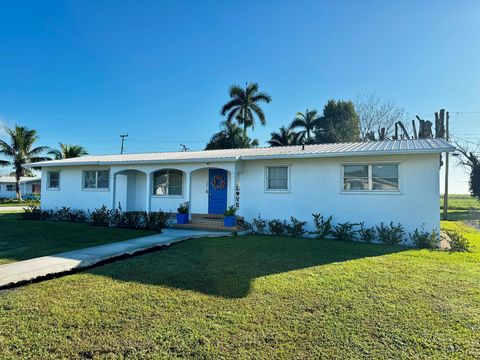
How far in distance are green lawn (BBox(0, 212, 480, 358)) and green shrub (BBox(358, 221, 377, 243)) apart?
3113 millimetres

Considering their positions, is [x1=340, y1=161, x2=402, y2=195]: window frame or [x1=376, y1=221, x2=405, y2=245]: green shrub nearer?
[x1=376, y1=221, x2=405, y2=245]: green shrub

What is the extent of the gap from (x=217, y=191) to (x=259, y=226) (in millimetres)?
3058

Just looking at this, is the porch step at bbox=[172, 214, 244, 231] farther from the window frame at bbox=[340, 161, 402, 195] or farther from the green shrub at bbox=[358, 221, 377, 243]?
the green shrub at bbox=[358, 221, 377, 243]

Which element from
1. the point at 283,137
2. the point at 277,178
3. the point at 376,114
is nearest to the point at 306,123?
the point at 283,137

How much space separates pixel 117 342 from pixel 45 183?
54.4ft

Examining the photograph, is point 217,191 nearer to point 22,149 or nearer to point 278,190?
point 278,190

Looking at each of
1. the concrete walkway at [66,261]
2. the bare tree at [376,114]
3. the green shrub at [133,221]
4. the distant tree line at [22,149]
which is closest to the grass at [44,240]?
the concrete walkway at [66,261]

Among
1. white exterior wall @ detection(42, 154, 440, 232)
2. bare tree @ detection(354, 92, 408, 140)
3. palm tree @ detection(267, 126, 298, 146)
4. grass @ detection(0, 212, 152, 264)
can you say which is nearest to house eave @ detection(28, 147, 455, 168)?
white exterior wall @ detection(42, 154, 440, 232)

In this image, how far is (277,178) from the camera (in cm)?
Answer: 1180

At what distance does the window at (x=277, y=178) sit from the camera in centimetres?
1166

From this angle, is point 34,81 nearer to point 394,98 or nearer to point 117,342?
point 117,342

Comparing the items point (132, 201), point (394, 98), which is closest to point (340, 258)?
point (132, 201)

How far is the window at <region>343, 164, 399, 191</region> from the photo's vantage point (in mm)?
10039

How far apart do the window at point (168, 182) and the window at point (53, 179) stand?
19.9 feet
